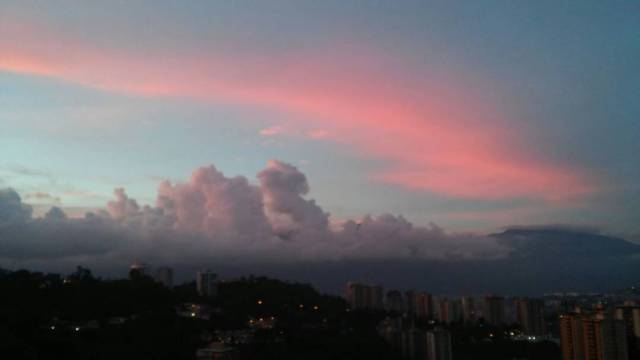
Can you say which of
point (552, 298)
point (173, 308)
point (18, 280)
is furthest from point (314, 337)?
point (552, 298)

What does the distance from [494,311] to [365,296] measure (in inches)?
215

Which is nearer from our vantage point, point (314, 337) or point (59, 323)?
point (59, 323)

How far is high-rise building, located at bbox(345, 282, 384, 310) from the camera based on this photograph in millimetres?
28250

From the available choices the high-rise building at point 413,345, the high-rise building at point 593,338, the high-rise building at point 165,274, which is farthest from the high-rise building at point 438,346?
the high-rise building at point 165,274

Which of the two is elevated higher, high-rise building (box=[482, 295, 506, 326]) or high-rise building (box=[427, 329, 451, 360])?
high-rise building (box=[482, 295, 506, 326])

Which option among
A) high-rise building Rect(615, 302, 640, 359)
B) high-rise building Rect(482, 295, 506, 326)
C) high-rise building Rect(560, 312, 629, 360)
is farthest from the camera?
high-rise building Rect(482, 295, 506, 326)

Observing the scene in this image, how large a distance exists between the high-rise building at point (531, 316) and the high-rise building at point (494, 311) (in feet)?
2.65

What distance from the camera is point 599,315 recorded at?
53.2ft

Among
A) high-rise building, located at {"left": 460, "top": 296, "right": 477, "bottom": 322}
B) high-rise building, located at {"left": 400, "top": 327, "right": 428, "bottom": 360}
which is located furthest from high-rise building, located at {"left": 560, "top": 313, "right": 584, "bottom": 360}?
high-rise building, located at {"left": 460, "top": 296, "right": 477, "bottom": 322}

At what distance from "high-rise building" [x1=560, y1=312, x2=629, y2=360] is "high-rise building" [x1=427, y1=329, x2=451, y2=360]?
374cm

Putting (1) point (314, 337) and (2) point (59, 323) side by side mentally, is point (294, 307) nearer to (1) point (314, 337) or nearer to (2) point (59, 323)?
(1) point (314, 337)

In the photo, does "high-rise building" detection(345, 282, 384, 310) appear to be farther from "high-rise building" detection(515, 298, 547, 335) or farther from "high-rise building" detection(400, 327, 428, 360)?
"high-rise building" detection(400, 327, 428, 360)

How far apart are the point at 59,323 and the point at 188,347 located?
9.91 feet

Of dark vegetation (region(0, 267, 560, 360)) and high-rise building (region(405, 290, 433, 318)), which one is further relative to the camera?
high-rise building (region(405, 290, 433, 318))
